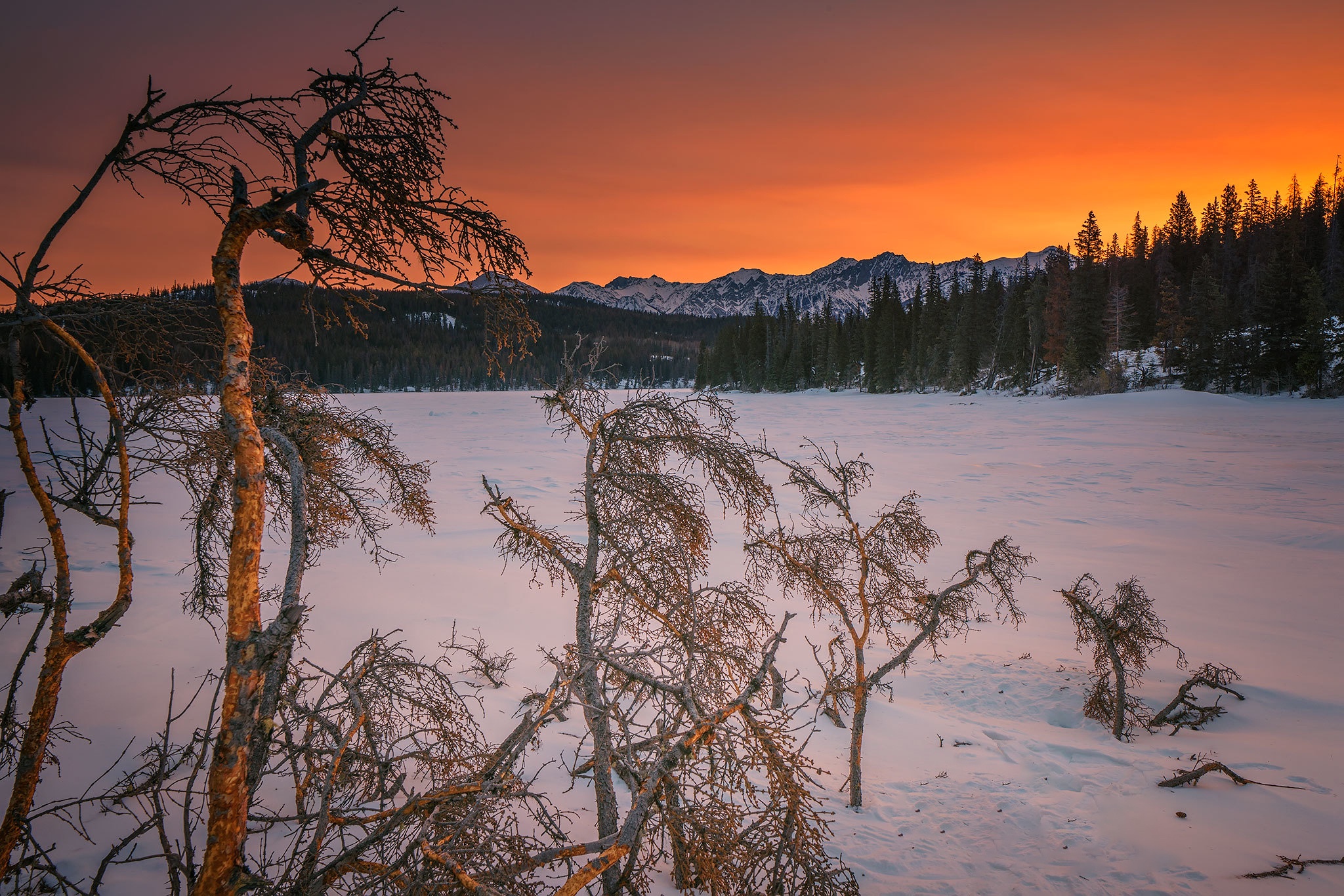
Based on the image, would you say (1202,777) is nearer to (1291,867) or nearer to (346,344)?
(1291,867)

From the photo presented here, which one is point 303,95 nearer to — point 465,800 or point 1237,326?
point 465,800

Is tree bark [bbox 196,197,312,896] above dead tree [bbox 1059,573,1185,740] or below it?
above

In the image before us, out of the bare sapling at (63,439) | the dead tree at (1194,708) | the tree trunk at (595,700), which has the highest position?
the bare sapling at (63,439)

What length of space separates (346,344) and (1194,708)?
146 metres

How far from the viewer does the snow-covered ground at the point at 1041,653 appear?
7570 mm

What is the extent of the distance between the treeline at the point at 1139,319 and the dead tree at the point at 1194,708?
43.3m

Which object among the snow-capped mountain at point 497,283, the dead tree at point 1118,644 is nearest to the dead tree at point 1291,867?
the dead tree at point 1118,644

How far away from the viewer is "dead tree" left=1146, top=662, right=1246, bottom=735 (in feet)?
32.7

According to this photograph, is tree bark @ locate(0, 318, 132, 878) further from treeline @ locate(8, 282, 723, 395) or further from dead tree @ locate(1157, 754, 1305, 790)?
dead tree @ locate(1157, 754, 1305, 790)

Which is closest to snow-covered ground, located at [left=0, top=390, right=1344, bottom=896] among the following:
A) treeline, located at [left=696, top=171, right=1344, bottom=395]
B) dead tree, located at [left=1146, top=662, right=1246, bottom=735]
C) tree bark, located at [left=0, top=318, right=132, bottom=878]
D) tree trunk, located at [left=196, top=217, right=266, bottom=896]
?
dead tree, located at [left=1146, top=662, right=1246, bottom=735]

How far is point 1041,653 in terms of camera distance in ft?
47.0

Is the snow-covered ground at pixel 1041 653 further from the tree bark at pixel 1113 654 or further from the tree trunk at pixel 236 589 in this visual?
the tree trunk at pixel 236 589

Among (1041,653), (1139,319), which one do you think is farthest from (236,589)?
(1139,319)

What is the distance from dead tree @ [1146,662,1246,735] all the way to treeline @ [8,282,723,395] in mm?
10725
